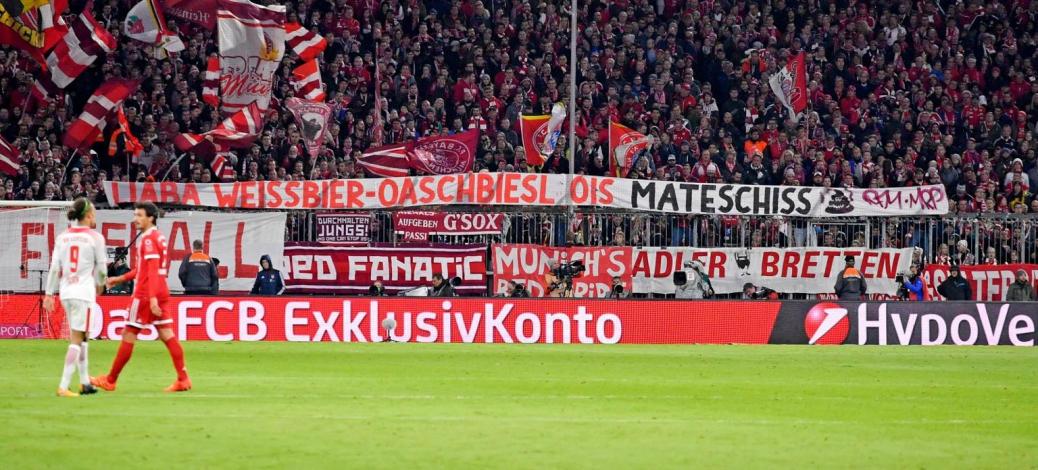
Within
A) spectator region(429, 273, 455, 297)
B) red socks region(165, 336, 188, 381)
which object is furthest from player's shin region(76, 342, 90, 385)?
spectator region(429, 273, 455, 297)

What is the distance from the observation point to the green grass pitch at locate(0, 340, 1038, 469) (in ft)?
34.6

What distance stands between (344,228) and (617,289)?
17.6 feet

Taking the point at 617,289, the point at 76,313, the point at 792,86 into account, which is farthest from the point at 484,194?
the point at 76,313

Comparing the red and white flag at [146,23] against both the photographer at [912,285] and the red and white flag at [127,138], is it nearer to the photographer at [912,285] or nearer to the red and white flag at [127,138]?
the red and white flag at [127,138]

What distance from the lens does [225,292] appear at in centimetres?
2794

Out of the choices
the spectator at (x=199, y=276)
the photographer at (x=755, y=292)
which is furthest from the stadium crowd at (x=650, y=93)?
the spectator at (x=199, y=276)

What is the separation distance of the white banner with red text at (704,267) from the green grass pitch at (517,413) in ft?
21.9

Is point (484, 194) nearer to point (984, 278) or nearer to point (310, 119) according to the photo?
point (310, 119)

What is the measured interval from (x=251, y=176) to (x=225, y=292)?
7.76 feet

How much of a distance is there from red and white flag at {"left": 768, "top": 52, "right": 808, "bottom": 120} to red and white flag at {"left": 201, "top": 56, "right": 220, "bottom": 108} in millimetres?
12962

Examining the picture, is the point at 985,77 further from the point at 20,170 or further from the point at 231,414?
the point at 231,414

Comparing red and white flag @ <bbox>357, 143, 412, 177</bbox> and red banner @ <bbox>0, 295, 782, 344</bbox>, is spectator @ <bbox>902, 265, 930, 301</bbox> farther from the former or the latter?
red and white flag @ <bbox>357, 143, 412, 177</bbox>

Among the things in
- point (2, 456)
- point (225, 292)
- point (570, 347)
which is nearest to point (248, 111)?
point (225, 292)

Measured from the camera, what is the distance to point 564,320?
1053 inches
